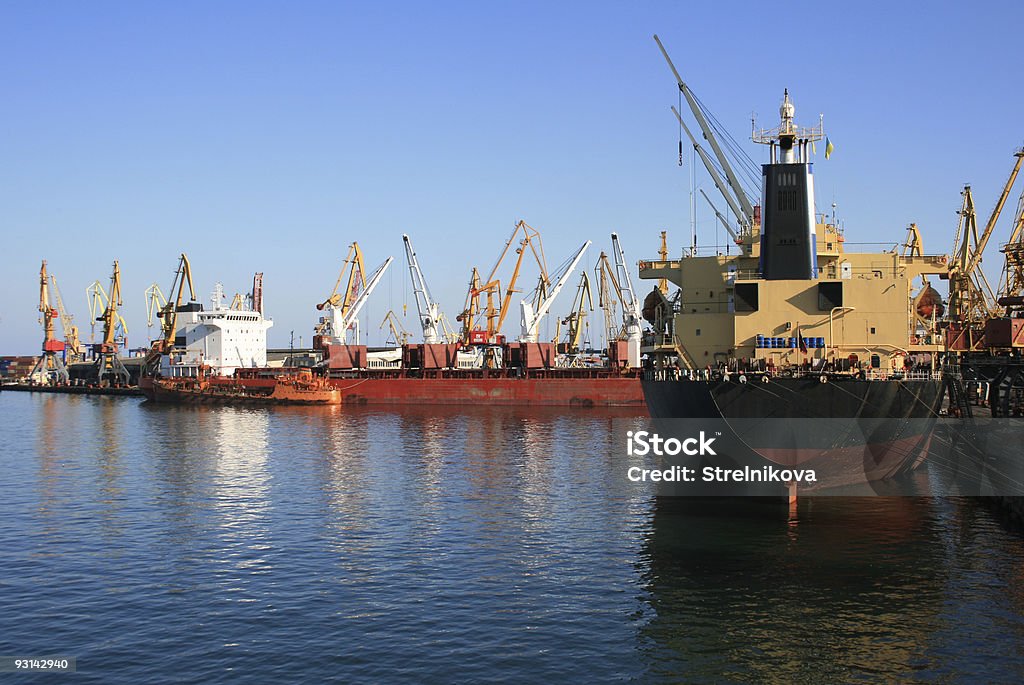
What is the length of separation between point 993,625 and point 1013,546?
8.78 meters

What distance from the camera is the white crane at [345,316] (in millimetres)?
136500

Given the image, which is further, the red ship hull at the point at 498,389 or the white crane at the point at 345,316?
the white crane at the point at 345,316

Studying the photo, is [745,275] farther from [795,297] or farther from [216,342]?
[216,342]

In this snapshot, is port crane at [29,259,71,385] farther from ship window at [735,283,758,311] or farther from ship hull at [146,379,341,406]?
ship window at [735,283,758,311]

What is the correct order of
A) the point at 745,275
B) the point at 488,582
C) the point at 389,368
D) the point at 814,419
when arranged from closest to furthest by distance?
the point at 488,582, the point at 814,419, the point at 745,275, the point at 389,368

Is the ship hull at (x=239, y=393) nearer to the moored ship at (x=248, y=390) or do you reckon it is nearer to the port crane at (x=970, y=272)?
the moored ship at (x=248, y=390)

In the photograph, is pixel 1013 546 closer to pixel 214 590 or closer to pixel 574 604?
pixel 574 604

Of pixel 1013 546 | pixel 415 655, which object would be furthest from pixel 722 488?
pixel 415 655

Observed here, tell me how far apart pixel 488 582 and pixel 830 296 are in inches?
842

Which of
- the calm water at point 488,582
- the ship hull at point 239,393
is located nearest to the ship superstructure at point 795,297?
the calm water at point 488,582

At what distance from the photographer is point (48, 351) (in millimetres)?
157500

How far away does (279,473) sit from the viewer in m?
47.3

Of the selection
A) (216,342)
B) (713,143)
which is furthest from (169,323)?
(713,143)

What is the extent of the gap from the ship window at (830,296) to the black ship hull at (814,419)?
4.72 metres
